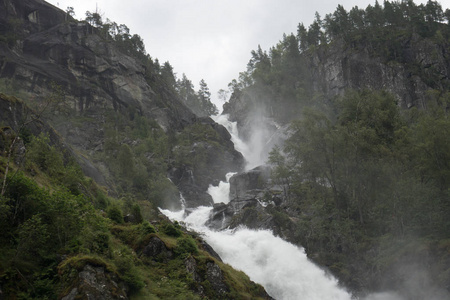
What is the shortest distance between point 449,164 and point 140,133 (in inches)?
1881

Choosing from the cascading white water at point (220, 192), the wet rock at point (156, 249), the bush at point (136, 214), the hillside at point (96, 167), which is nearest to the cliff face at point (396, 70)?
A: the hillside at point (96, 167)

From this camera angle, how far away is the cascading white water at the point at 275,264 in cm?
2670

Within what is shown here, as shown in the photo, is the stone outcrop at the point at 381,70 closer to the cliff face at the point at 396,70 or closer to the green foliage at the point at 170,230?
the cliff face at the point at 396,70

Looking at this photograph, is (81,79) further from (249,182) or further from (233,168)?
(249,182)

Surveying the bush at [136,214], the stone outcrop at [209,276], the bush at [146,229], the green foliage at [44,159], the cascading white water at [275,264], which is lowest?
the stone outcrop at [209,276]

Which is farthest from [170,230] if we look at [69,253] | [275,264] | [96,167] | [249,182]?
[249,182]

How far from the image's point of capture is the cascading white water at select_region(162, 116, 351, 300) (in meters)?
26.7

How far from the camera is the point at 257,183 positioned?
5181 cm

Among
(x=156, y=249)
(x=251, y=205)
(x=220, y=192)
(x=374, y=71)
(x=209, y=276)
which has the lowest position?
(x=156, y=249)

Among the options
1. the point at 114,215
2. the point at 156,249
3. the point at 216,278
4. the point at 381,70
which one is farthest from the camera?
the point at 381,70

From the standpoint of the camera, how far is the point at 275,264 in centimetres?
2883

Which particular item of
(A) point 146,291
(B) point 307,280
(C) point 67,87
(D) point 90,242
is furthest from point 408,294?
(C) point 67,87

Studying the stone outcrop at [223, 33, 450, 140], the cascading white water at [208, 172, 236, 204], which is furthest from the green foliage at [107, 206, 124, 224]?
the stone outcrop at [223, 33, 450, 140]

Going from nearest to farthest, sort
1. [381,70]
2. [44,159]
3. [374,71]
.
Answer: [44,159]
[381,70]
[374,71]
